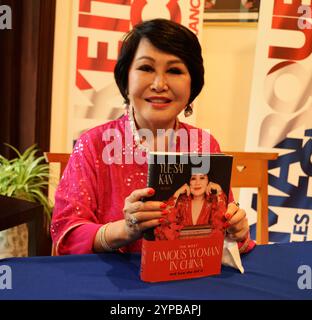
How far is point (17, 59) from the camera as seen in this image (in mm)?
2424

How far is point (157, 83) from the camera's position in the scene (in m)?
0.96

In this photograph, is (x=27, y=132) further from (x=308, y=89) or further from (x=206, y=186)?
(x=206, y=186)

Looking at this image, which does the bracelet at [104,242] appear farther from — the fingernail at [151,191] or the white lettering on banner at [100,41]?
the white lettering on banner at [100,41]

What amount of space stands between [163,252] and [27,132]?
78.1 inches

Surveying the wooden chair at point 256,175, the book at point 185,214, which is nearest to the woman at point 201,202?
the book at point 185,214

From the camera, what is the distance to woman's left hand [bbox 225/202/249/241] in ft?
2.71

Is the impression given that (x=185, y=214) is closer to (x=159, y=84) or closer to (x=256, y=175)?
(x=159, y=84)

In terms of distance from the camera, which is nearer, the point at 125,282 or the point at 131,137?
the point at 125,282

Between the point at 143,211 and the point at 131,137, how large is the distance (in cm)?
41

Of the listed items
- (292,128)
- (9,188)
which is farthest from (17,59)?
(292,128)

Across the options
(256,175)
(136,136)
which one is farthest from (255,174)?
(136,136)

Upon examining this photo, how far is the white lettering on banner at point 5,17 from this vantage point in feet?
7.44

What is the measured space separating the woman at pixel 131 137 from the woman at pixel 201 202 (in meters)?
0.15

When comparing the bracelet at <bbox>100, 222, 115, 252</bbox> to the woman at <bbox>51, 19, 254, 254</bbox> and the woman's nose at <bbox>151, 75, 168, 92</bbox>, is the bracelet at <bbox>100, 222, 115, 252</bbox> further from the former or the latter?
the woman's nose at <bbox>151, 75, 168, 92</bbox>
